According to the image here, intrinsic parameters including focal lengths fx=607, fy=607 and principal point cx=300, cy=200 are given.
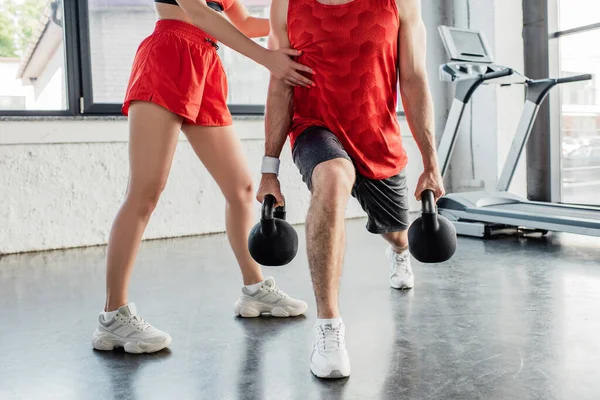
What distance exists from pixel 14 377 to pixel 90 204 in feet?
7.95

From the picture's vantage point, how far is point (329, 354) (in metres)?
1.56

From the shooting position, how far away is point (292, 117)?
74.6 inches

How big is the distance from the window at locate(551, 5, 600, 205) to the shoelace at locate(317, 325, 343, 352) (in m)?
3.80

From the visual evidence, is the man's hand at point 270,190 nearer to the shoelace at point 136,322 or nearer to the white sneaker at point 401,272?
the shoelace at point 136,322

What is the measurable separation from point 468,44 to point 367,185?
2.29 metres

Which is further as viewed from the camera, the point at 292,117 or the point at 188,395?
the point at 292,117

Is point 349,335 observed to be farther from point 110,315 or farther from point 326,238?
point 110,315

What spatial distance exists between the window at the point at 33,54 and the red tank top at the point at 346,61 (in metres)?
2.64

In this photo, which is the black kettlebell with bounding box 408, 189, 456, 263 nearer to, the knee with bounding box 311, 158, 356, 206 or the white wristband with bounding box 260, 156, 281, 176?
the knee with bounding box 311, 158, 356, 206

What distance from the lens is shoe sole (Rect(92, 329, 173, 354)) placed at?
1814 millimetres

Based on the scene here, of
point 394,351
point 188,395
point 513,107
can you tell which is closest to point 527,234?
point 513,107

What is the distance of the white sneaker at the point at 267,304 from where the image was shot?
2164 mm

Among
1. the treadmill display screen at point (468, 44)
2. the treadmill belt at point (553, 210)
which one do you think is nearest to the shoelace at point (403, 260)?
the treadmill belt at point (553, 210)

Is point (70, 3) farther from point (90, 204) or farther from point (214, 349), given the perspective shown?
point (214, 349)
